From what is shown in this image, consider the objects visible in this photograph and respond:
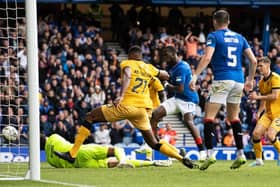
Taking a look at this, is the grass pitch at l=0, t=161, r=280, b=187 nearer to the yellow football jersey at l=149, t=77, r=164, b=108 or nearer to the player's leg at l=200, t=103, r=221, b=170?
the player's leg at l=200, t=103, r=221, b=170

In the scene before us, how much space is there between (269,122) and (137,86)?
3.20 m

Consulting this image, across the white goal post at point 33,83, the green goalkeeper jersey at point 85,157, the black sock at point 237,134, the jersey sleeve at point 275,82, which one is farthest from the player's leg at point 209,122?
the white goal post at point 33,83

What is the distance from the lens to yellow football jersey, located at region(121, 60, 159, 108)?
51.9 feet

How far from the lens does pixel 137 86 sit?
1587 centimetres

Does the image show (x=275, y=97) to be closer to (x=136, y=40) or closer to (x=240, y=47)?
(x=240, y=47)

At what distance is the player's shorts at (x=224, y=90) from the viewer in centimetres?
1508

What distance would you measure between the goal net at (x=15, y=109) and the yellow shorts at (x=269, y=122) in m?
4.30

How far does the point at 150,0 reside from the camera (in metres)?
32.3

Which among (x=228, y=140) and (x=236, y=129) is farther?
(x=228, y=140)

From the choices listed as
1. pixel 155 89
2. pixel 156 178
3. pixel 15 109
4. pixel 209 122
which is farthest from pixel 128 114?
pixel 15 109

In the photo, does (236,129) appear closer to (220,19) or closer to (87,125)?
(220,19)

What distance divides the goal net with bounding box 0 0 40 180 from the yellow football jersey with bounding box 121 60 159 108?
1.66m

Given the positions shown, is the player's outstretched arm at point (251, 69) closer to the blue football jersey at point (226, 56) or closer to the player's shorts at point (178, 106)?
the blue football jersey at point (226, 56)

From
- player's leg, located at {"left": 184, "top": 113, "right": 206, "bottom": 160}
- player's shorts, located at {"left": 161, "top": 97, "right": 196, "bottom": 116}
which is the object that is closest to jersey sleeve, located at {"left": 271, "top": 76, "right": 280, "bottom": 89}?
player's leg, located at {"left": 184, "top": 113, "right": 206, "bottom": 160}
